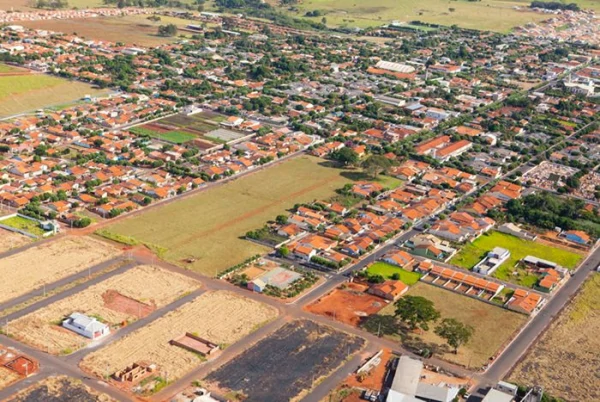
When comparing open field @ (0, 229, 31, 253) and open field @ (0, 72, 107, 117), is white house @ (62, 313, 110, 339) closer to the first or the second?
open field @ (0, 229, 31, 253)

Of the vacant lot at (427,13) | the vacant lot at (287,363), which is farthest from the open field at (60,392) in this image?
the vacant lot at (427,13)

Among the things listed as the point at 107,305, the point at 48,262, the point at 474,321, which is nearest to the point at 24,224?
the point at 48,262

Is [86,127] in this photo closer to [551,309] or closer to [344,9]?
[551,309]

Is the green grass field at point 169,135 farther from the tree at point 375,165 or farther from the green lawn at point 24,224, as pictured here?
the green lawn at point 24,224

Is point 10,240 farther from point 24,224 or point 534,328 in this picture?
point 534,328

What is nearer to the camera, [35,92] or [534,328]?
[534,328]

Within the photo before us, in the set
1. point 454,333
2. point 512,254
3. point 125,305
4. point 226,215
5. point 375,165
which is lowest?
point 512,254

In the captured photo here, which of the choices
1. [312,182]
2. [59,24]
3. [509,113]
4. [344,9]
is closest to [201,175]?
[312,182]
